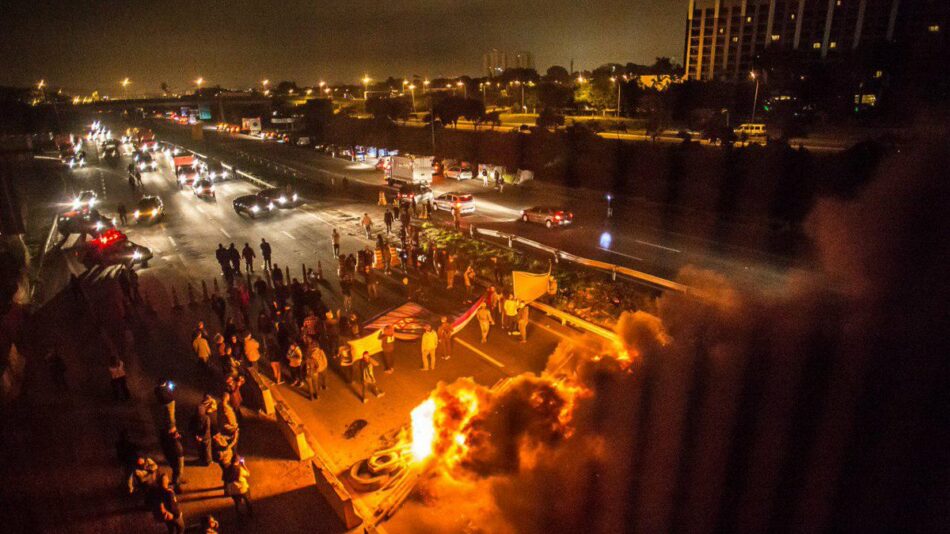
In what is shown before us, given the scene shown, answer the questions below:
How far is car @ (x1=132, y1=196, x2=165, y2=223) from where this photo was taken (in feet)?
83.5

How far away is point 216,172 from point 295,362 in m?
33.7

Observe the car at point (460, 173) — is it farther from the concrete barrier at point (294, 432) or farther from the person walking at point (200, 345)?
the concrete barrier at point (294, 432)

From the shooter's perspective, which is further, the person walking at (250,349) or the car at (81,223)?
the car at (81,223)

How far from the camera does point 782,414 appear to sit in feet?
18.7

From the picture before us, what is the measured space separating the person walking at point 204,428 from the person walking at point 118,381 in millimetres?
2993

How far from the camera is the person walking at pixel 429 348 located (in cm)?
1059

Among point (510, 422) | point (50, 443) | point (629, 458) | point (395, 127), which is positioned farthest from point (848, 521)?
point (395, 127)

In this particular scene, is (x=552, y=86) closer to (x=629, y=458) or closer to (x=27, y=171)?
(x=27, y=171)

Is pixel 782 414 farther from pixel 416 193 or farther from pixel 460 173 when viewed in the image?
pixel 460 173

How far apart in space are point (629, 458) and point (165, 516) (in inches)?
236

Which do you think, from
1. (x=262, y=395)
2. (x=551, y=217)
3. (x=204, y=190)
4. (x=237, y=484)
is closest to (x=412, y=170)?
(x=551, y=217)

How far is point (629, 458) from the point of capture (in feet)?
21.5

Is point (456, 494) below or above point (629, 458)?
below

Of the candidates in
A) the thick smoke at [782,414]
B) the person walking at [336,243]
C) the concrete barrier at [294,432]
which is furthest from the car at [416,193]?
the thick smoke at [782,414]
